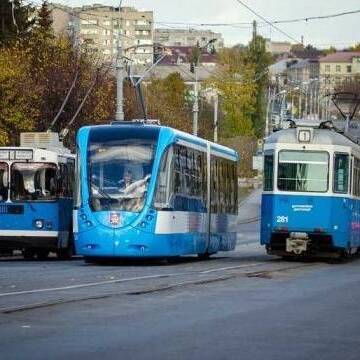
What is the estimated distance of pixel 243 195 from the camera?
3637 inches

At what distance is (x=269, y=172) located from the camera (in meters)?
30.7

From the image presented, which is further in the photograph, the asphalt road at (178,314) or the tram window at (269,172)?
the tram window at (269,172)

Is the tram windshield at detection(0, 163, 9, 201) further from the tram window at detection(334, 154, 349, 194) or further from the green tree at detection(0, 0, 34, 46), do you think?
the green tree at detection(0, 0, 34, 46)

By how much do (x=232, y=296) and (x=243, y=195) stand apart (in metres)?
74.4

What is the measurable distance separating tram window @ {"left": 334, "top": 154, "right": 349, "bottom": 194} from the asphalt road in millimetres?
5623

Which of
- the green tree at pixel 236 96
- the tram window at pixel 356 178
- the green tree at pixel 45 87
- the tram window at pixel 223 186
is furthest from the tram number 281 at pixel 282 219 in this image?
the green tree at pixel 236 96

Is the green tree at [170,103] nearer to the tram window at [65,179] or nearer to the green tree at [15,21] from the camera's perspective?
the green tree at [15,21]

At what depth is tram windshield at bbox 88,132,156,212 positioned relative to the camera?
2636 cm

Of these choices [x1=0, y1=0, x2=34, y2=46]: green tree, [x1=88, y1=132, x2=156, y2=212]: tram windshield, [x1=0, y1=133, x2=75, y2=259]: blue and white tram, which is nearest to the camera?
[x1=88, y1=132, x2=156, y2=212]: tram windshield

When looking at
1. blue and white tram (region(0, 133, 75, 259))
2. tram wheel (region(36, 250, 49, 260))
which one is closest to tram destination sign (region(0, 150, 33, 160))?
blue and white tram (region(0, 133, 75, 259))

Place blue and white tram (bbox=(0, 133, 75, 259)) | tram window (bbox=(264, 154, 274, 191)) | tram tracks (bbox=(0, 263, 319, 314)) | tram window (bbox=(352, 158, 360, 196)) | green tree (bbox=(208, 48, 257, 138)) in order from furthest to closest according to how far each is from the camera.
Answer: green tree (bbox=(208, 48, 257, 138)) → blue and white tram (bbox=(0, 133, 75, 259)) → tram window (bbox=(352, 158, 360, 196)) → tram window (bbox=(264, 154, 274, 191)) → tram tracks (bbox=(0, 263, 319, 314))

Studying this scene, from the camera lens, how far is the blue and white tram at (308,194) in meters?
29.8

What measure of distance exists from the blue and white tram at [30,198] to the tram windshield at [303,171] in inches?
236

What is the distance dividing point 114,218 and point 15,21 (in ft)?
143
